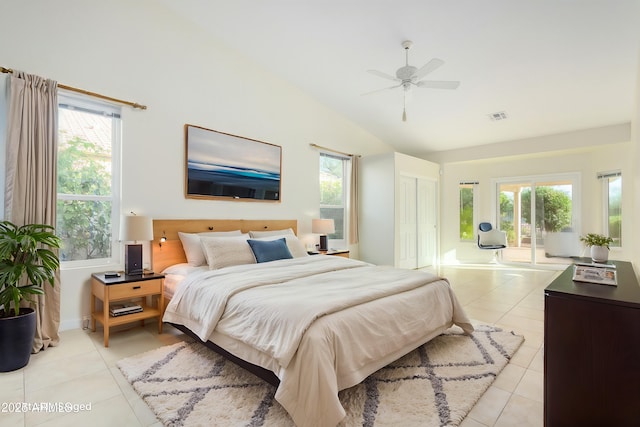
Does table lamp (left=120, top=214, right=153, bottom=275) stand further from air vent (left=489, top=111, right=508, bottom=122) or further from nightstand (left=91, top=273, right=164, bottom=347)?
air vent (left=489, top=111, right=508, bottom=122)

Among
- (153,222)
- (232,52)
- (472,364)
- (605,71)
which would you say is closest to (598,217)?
(605,71)

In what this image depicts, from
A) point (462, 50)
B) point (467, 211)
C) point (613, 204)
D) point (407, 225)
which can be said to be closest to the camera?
point (462, 50)

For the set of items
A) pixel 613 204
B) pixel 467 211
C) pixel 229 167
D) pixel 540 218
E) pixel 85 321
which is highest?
pixel 229 167

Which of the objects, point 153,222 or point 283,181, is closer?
point 153,222

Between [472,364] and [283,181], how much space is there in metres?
3.42

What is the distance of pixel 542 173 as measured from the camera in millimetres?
6648

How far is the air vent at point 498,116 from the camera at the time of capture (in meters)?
5.09

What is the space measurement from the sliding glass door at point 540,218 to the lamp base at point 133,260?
7.03m

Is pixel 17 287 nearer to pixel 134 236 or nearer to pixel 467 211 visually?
pixel 134 236

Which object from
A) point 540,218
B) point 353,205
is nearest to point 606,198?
point 540,218

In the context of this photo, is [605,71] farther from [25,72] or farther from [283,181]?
[25,72]

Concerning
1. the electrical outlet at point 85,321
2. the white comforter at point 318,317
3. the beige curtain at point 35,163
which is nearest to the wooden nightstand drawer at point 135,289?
the white comforter at point 318,317

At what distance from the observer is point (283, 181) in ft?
16.2

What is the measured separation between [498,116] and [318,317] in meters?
4.91
